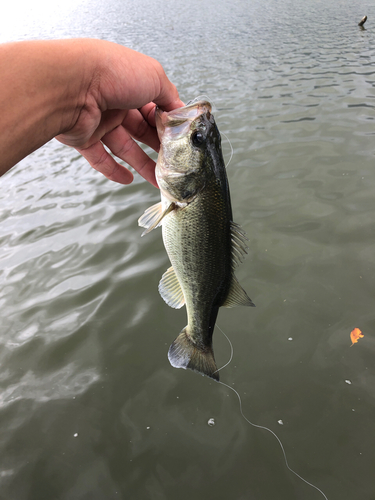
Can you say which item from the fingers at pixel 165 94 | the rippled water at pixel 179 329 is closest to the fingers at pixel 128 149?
the fingers at pixel 165 94

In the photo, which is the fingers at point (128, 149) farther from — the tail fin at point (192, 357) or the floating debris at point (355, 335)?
the floating debris at point (355, 335)

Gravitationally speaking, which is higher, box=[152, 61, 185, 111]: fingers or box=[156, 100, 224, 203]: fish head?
box=[152, 61, 185, 111]: fingers

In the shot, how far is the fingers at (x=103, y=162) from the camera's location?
254 cm

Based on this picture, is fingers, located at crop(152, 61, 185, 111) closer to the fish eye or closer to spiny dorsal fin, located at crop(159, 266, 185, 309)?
the fish eye

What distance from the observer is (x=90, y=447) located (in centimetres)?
256

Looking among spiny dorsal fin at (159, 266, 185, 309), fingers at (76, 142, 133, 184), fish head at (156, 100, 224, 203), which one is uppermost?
fish head at (156, 100, 224, 203)

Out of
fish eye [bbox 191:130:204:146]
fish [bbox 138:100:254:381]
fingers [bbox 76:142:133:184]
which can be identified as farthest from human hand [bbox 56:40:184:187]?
fish eye [bbox 191:130:204:146]

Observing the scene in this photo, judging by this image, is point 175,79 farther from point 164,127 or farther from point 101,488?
point 101,488

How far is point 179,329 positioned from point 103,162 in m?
1.84

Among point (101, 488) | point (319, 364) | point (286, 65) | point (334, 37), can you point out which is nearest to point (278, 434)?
point (319, 364)

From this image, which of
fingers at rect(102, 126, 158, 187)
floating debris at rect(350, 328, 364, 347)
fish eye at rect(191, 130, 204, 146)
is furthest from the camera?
floating debris at rect(350, 328, 364, 347)

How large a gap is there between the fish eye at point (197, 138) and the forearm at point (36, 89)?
68 cm

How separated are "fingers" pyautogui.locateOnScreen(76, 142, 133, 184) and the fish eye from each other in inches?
36.1

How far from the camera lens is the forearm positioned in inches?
56.6
